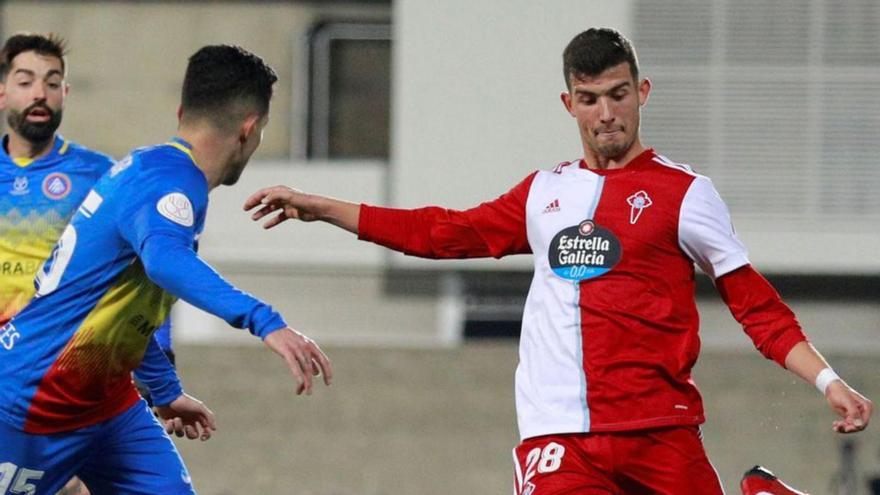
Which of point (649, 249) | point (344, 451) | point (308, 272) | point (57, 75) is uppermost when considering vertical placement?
point (57, 75)

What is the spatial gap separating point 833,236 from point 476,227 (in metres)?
7.90

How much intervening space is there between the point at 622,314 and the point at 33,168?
2.70 meters

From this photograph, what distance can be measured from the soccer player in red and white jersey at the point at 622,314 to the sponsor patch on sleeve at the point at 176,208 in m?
0.95

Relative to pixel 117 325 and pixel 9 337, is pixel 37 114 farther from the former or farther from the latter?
pixel 117 325

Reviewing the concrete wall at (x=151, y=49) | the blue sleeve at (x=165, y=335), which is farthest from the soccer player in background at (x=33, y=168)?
the concrete wall at (x=151, y=49)

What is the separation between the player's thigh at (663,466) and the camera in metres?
4.13

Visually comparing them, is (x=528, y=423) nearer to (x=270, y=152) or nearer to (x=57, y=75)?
(x=57, y=75)

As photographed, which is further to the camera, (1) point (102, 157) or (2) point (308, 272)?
(2) point (308, 272)

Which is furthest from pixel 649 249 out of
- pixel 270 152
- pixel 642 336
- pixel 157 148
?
pixel 270 152

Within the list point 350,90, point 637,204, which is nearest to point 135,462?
point 637,204

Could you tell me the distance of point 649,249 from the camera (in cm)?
423

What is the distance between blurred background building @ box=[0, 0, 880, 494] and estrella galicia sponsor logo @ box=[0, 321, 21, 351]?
22.5ft

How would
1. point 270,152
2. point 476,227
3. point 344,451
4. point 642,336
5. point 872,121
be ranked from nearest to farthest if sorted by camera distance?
1. point 642,336
2. point 476,227
3. point 344,451
4. point 872,121
5. point 270,152

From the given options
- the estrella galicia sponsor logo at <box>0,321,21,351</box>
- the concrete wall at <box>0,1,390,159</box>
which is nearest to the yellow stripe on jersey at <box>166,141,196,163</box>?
the estrella galicia sponsor logo at <box>0,321,21,351</box>
